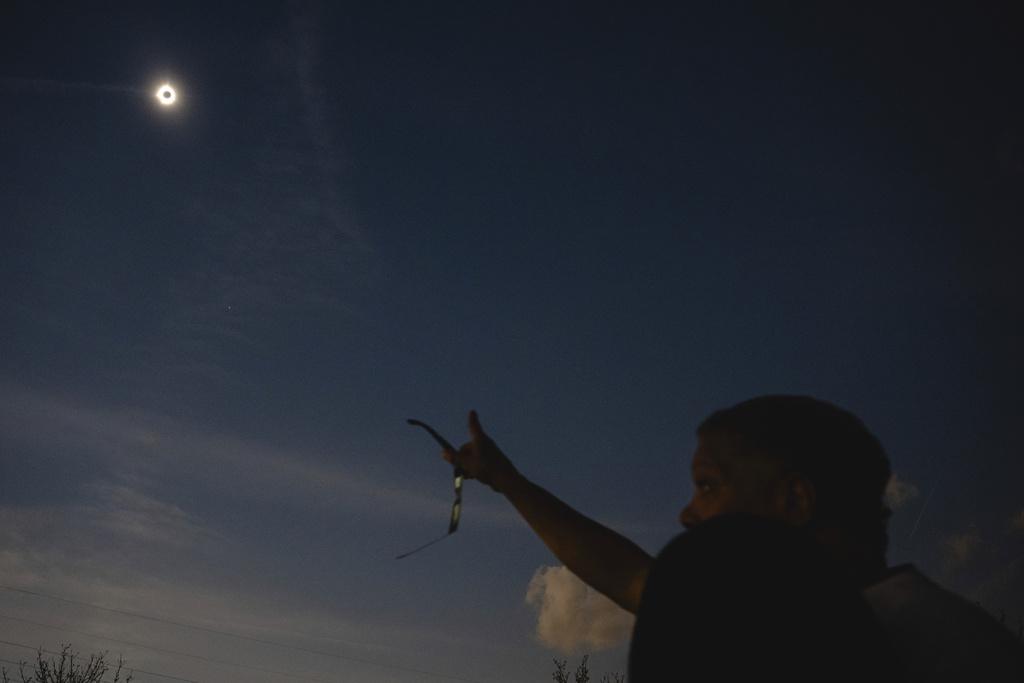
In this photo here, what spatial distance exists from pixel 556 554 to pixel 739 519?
3.93 ft

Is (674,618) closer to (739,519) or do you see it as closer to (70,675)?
(739,519)

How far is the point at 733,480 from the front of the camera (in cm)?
155

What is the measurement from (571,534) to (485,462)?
1.39 feet

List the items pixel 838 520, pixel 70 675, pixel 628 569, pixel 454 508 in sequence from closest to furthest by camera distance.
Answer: pixel 838 520, pixel 628 569, pixel 454 508, pixel 70 675

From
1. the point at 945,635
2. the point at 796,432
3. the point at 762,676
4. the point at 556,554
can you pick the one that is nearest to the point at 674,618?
the point at 762,676

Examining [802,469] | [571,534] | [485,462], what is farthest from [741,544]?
[485,462]

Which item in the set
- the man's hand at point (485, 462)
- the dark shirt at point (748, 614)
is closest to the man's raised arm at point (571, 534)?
the man's hand at point (485, 462)

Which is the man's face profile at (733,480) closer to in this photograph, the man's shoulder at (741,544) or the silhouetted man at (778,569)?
the silhouetted man at (778,569)

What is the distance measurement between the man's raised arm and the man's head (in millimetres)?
310

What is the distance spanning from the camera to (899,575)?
132 cm

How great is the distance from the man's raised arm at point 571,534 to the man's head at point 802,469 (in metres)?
0.31

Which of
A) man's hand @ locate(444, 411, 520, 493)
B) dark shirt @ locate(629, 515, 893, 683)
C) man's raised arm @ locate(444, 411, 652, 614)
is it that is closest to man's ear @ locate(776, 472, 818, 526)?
man's raised arm @ locate(444, 411, 652, 614)

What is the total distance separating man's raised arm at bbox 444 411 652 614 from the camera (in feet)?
5.78

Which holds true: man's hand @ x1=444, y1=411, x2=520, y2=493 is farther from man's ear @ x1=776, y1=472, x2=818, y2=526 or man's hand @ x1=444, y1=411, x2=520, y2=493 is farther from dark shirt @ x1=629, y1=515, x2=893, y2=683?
dark shirt @ x1=629, y1=515, x2=893, y2=683
